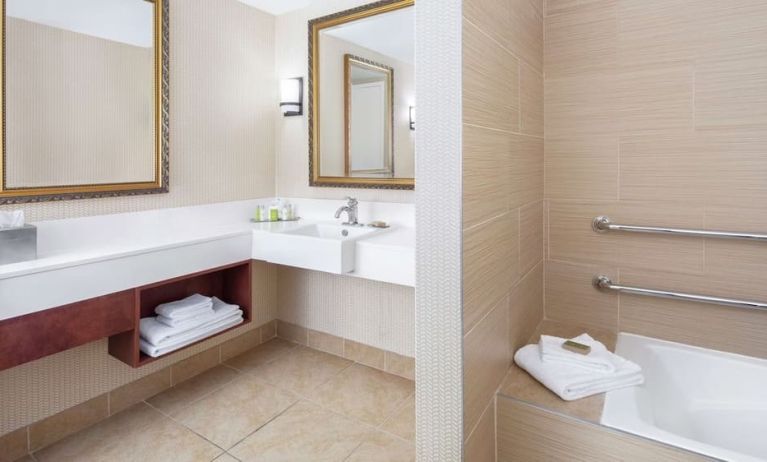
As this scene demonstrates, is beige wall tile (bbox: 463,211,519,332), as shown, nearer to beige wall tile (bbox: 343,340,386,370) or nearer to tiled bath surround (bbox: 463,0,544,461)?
tiled bath surround (bbox: 463,0,544,461)

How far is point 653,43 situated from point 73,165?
2535 millimetres

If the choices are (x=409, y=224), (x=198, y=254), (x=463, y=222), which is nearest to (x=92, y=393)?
(x=198, y=254)

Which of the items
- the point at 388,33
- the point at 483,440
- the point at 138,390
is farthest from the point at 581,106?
the point at 138,390

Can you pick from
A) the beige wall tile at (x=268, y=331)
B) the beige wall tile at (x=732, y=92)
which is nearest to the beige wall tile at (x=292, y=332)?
the beige wall tile at (x=268, y=331)

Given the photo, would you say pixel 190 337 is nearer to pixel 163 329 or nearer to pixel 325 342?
pixel 163 329

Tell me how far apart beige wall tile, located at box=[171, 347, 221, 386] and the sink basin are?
3.06 ft

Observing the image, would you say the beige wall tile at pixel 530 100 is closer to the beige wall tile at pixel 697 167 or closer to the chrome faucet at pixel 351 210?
the beige wall tile at pixel 697 167

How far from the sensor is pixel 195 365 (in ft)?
8.16

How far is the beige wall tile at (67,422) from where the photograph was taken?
1.85 m

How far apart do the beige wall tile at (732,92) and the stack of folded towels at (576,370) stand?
0.96 metres

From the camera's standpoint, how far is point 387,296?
2518 millimetres

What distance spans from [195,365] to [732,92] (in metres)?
2.88

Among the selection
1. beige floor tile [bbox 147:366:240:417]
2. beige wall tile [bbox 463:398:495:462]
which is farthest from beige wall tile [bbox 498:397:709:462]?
beige floor tile [bbox 147:366:240:417]

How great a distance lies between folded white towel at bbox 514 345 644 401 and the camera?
1343 millimetres
